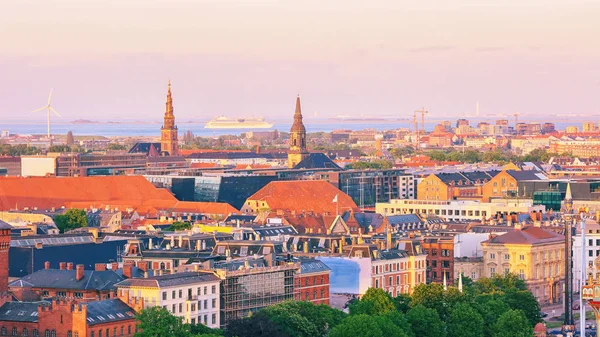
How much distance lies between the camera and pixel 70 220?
448 feet

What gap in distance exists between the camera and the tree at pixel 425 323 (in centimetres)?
8669

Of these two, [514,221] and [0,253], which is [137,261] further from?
[514,221]

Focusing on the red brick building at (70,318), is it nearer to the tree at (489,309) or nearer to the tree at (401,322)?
the tree at (401,322)

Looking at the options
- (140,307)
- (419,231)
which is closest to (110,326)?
(140,307)

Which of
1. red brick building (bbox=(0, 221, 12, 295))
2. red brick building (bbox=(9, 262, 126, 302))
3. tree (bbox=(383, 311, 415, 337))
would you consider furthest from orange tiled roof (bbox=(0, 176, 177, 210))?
tree (bbox=(383, 311, 415, 337))

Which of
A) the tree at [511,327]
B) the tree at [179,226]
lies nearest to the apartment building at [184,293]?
the tree at [511,327]

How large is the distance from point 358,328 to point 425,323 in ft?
26.2

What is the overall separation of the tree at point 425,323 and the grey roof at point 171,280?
418 inches

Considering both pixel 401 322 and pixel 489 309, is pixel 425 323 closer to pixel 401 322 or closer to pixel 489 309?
pixel 401 322

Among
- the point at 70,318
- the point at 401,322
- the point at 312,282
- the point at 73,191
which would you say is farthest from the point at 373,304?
the point at 73,191

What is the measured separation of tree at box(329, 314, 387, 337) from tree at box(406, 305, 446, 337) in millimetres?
6416

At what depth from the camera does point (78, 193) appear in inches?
6880

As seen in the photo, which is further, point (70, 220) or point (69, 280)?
point (70, 220)

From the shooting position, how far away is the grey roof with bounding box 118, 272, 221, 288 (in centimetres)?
8419
